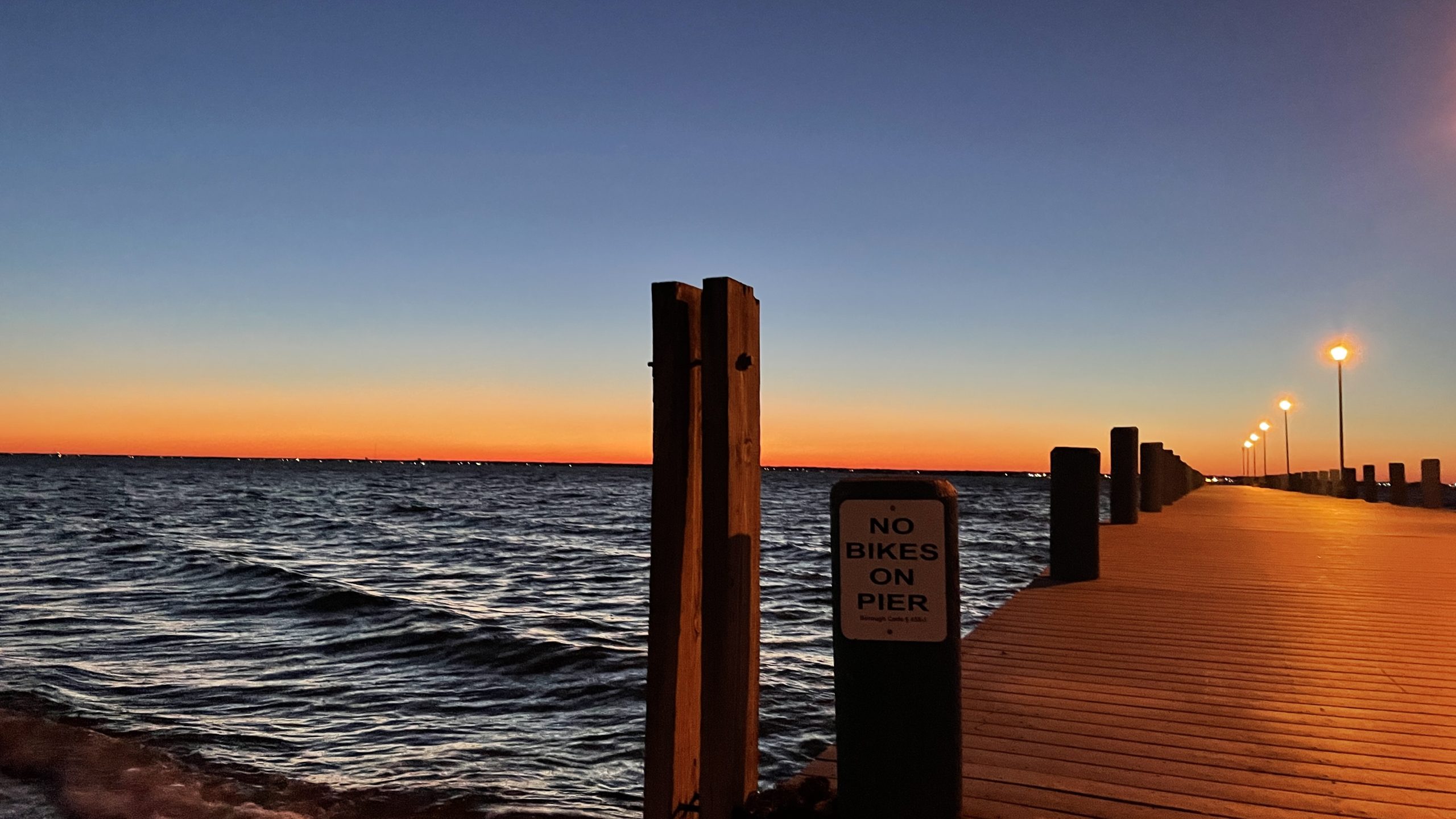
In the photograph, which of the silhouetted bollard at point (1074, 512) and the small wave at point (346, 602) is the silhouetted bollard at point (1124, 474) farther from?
the small wave at point (346, 602)

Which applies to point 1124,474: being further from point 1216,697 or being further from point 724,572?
point 724,572

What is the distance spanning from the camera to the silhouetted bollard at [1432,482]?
21.0 m

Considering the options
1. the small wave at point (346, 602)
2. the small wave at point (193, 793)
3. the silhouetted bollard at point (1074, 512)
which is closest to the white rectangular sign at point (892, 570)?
the small wave at point (193, 793)

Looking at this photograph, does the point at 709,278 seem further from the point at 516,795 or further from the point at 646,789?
the point at 516,795

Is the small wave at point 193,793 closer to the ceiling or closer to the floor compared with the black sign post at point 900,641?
closer to the floor

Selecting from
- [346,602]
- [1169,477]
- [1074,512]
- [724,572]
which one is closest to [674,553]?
[724,572]

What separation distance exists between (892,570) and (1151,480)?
17257 millimetres

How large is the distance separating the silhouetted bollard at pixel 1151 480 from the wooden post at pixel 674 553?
16.6m

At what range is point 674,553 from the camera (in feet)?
9.03

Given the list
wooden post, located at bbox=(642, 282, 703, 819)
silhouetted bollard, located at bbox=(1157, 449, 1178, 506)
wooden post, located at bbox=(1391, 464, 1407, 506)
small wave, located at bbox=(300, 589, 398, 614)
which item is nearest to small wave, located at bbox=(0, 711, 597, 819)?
wooden post, located at bbox=(642, 282, 703, 819)

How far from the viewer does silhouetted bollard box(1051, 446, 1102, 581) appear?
7738mm

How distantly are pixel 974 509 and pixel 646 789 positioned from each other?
173ft

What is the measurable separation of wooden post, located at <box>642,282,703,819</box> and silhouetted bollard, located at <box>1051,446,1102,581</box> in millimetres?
5511

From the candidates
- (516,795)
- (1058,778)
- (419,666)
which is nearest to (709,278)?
(1058,778)
